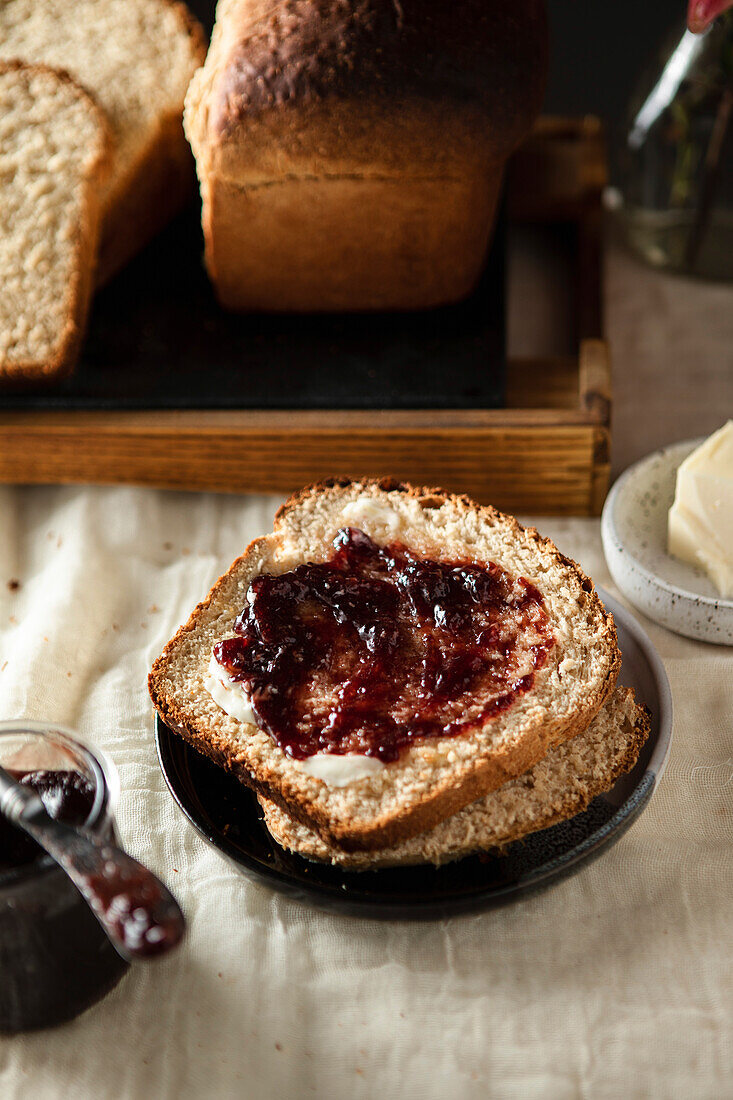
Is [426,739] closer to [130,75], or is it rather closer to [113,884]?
[113,884]

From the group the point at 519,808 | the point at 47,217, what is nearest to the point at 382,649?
the point at 519,808

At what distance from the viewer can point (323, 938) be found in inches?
62.2

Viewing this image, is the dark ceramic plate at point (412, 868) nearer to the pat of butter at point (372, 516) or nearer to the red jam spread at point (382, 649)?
the red jam spread at point (382, 649)

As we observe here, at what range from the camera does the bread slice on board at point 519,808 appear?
1.48 meters

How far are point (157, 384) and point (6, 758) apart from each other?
107 cm

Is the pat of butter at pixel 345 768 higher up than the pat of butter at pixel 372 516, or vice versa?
the pat of butter at pixel 372 516

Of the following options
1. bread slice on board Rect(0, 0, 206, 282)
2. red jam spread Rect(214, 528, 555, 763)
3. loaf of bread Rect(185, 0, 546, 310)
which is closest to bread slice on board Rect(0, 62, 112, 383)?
bread slice on board Rect(0, 0, 206, 282)

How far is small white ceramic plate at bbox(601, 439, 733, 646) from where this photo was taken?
6.39ft

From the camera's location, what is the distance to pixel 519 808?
4.97ft

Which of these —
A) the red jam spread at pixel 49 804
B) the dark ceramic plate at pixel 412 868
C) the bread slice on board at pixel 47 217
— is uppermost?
the bread slice on board at pixel 47 217

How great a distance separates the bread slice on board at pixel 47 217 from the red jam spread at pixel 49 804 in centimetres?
107

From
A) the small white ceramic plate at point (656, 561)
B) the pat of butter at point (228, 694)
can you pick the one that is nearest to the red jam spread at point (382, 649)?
the pat of butter at point (228, 694)

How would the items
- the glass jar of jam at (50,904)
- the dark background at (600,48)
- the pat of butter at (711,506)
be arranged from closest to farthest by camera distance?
the glass jar of jam at (50,904) → the pat of butter at (711,506) → the dark background at (600,48)

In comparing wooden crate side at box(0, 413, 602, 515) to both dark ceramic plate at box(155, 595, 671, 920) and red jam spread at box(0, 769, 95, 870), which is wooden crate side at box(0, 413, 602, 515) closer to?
dark ceramic plate at box(155, 595, 671, 920)
